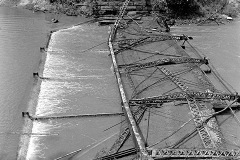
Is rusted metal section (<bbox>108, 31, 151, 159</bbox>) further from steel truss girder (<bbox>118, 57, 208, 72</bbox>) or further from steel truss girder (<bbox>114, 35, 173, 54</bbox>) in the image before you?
steel truss girder (<bbox>114, 35, 173, 54</bbox>)

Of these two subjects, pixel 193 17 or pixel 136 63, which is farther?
pixel 193 17

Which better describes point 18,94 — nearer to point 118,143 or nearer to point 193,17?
point 118,143


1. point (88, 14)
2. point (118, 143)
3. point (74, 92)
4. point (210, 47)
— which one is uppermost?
point (88, 14)

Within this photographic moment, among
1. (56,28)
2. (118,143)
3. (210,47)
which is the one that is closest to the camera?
(118,143)

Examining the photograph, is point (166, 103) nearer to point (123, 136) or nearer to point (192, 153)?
point (123, 136)

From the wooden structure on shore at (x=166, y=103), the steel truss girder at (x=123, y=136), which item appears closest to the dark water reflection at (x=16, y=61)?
Result: the steel truss girder at (x=123, y=136)

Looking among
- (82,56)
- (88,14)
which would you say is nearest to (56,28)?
(88,14)

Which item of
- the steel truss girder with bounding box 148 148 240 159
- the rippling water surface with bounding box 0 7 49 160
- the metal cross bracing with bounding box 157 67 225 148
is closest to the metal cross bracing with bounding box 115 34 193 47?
the rippling water surface with bounding box 0 7 49 160
